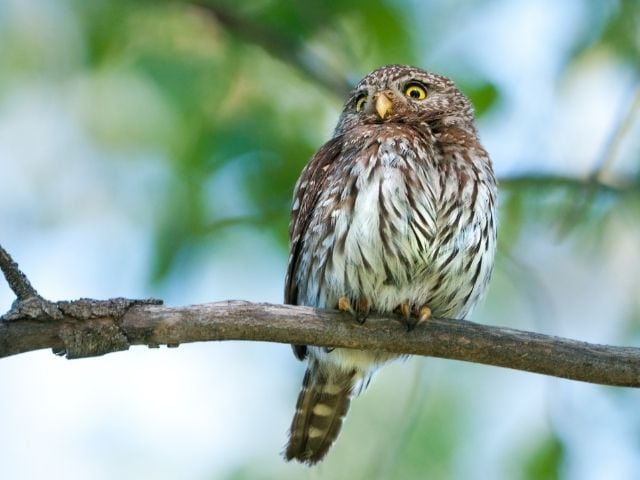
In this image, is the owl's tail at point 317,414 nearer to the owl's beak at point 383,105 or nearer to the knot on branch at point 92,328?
the owl's beak at point 383,105

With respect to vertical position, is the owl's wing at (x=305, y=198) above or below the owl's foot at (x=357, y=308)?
above

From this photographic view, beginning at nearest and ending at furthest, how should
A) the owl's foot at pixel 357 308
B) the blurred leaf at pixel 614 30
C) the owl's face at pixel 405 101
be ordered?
the owl's foot at pixel 357 308, the owl's face at pixel 405 101, the blurred leaf at pixel 614 30

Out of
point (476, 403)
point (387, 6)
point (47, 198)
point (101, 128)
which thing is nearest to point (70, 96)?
point (101, 128)

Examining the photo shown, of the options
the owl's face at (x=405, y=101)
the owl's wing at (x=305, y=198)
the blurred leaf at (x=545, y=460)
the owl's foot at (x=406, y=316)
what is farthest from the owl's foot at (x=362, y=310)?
the blurred leaf at (x=545, y=460)

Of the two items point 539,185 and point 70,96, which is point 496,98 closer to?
point 539,185

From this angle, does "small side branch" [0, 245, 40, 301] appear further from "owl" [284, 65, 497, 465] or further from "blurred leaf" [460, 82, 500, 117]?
"blurred leaf" [460, 82, 500, 117]

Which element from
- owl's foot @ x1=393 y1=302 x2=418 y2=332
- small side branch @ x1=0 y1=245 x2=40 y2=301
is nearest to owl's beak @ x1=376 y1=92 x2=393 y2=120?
owl's foot @ x1=393 y1=302 x2=418 y2=332

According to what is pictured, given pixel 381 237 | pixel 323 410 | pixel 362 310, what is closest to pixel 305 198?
pixel 381 237
